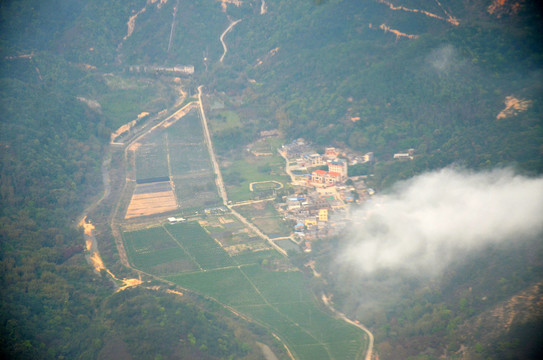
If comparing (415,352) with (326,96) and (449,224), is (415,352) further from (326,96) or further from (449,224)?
(326,96)

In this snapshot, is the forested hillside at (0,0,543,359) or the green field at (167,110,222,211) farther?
the green field at (167,110,222,211)

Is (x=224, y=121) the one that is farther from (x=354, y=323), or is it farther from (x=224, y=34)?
(x=354, y=323)

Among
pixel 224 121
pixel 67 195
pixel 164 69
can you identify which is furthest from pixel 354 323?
pixel 164 69

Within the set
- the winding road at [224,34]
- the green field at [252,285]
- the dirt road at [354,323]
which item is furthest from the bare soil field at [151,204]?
the winding road at [224,34]

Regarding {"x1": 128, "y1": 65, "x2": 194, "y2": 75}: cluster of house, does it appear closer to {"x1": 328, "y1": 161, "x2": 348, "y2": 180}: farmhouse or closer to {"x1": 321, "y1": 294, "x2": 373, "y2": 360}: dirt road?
{"x1": 328, "y1": 161, "x2": 348, "y2": 180}: farmhouse

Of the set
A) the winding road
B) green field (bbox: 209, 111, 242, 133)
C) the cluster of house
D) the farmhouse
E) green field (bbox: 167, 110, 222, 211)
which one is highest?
the winding road

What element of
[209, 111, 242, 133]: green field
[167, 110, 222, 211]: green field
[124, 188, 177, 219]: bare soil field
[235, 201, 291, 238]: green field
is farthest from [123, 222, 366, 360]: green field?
[209, 111, 242, 133]: green field

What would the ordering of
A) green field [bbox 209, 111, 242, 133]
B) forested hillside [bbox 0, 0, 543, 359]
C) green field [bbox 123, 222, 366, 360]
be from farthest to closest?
green field [bbox 209, 111, 242, 133], green field [bbox 123, 222, 366, 360], forested hillside [bbox 0, 0, 543, 359]
